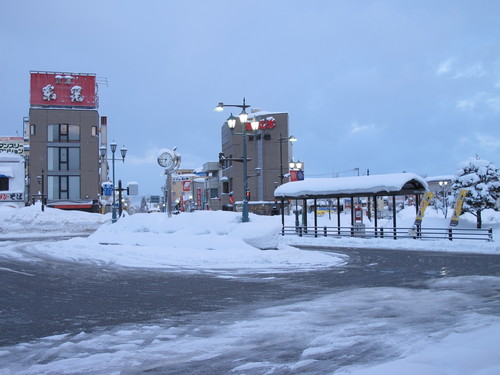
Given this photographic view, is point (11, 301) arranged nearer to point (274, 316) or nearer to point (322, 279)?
point (274, 316)

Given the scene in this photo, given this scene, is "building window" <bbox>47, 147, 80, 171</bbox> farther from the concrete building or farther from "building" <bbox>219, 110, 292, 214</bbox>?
"building" <bbox>219, 110, 292, 214</bbox>

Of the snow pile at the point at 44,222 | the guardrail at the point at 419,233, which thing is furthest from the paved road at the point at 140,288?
the snow pile at the point at 44,222

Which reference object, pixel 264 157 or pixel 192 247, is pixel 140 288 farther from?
pixel 264 157

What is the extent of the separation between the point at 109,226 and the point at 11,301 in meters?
15.0

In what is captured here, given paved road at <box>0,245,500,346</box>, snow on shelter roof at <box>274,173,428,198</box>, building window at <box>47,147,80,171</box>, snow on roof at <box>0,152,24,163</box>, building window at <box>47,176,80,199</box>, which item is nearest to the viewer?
paved road at <box>0,245,500,346</box>

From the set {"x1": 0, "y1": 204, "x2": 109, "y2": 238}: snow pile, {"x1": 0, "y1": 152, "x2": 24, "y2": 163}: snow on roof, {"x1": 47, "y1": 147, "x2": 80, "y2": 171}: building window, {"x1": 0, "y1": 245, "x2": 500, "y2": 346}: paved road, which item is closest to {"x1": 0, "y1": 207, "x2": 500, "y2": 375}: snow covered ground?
{"x1": 0, "y1": 245, "x2": 500, "y2": 346}: paved road

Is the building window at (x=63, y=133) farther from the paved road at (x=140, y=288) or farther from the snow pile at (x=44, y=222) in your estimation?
the paved road at (x=140, y=288)

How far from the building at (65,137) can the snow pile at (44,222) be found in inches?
625

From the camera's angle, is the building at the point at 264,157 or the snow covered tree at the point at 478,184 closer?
the snow covered tree at the point at 478,184

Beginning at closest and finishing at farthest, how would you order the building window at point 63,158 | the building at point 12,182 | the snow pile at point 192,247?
the snow pile at point 192,247
the building at point 12,182
the building window at point 63,158

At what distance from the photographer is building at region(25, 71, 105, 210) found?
63406 millimetres

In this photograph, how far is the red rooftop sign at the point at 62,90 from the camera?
6431cm

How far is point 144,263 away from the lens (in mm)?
15312

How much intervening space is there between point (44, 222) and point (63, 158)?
2221 centimetres
